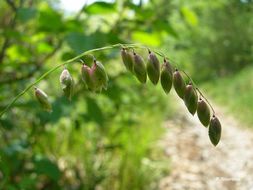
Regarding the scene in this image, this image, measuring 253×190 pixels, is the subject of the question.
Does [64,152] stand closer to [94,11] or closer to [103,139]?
[103,139]

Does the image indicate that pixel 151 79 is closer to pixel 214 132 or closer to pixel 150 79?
pixel 150 79

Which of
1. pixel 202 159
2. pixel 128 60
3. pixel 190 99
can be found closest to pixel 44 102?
pixel 128 60

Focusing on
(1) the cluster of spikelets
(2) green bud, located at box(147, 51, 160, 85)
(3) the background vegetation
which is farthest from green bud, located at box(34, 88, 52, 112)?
(3) the background vegetation

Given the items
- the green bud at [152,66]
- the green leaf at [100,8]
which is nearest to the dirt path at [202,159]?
the green leaf at [100,8]

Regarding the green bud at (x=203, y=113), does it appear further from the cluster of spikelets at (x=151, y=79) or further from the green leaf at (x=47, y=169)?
the green leaf at (x=47, y=169)

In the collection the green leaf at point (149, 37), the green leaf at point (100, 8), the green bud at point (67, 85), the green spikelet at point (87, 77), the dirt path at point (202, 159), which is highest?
the dirt path at point (202, 159)

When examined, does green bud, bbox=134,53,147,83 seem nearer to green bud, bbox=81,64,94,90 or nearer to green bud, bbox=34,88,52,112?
green bud, bbox=81,64,94,90
